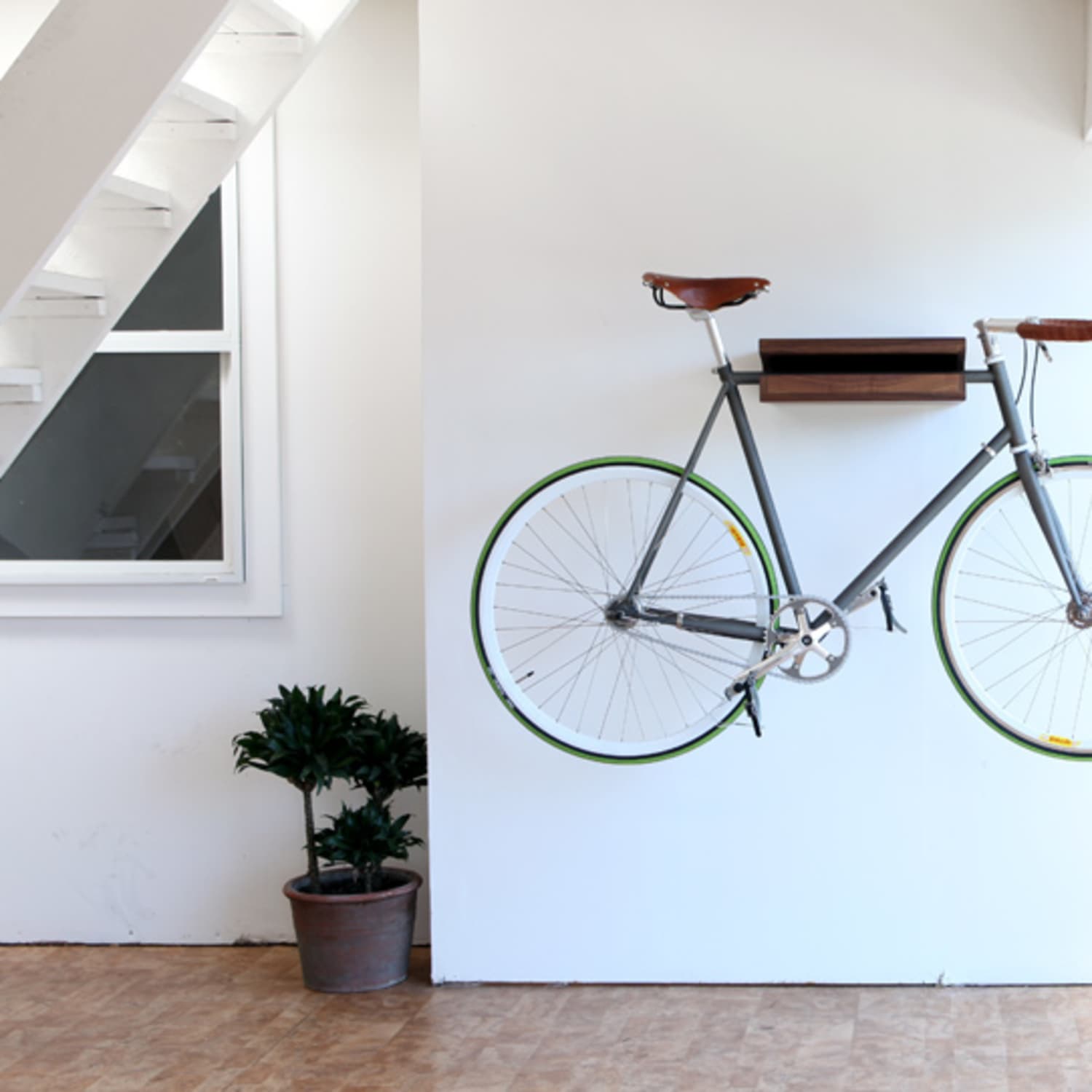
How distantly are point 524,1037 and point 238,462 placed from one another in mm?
1701

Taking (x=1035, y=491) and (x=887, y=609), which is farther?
(x=887, y=609)

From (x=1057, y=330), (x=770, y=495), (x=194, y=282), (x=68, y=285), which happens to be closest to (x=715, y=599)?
(x=770, y=495)

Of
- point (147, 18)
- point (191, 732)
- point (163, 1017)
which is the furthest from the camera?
point (191, 732)

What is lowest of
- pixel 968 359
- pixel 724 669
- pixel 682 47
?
pixel 724 669

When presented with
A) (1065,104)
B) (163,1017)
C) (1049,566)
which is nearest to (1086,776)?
(1049,566)

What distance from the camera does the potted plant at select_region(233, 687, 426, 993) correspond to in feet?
11.6

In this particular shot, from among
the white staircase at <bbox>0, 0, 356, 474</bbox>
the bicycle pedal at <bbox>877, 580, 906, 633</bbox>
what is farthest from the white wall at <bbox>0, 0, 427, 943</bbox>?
the bicycle pedal at <bbox>877, 580, 906, 633</bbox>

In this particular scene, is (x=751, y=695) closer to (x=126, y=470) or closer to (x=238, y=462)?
(x=238, y=462)

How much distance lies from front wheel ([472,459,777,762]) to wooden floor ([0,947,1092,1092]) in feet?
2.21

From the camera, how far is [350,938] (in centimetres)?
Answer: 353

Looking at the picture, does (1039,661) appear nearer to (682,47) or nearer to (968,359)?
(968,359)

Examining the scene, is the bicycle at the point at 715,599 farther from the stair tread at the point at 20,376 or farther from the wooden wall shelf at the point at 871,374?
the stair tread at the point at 20,376

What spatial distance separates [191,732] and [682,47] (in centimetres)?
221

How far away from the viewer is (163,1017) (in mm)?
3404
